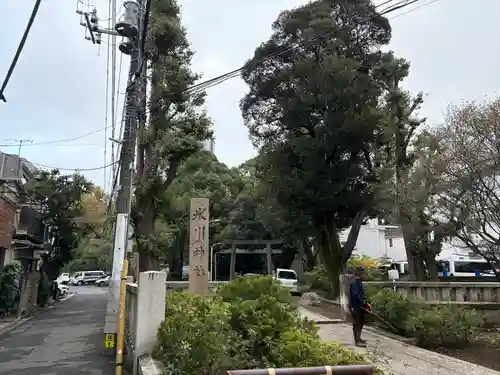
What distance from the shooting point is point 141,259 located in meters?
19.6

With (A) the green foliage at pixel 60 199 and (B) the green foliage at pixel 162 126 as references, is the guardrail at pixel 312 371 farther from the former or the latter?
(A) the green foliage at pixel 60 199

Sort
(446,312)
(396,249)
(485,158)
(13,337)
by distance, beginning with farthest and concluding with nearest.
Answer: (396,249) → (13,337) → (446,312) → (485,158)

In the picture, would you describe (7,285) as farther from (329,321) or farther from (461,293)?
(461,293)

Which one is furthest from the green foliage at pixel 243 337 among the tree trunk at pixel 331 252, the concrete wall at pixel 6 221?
the tree trunk at pixel 331 252

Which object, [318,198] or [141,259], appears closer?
[141,259]

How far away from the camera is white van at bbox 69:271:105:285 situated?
2623 inches

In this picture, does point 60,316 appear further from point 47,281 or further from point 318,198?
point 318,198

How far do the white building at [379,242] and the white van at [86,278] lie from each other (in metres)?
35.5

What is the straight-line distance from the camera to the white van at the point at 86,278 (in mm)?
66625

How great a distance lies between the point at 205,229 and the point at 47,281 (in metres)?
19.3

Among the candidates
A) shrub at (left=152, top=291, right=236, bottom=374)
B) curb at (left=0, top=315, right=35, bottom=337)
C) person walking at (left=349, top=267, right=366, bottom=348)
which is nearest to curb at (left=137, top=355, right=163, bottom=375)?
shrub at (left=152, top=291, right=236, bottom=374)

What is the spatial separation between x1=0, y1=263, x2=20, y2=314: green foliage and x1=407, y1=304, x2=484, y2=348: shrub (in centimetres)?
1541

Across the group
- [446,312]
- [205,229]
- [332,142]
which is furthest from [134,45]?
[332,142]

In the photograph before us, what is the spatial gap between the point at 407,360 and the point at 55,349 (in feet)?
27.7
